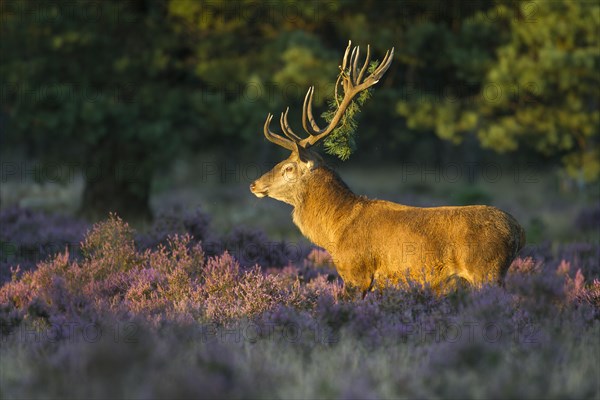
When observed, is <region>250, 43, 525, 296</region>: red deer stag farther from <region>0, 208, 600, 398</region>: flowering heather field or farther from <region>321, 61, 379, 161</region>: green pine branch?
<region>0, 208, 600, 398</region>: flowering heather field

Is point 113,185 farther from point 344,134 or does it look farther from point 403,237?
point 403,237

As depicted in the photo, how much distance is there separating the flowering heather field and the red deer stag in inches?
9.8

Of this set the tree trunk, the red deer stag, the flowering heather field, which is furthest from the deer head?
the tree trunk

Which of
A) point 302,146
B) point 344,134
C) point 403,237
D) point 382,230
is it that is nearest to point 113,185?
point 302,146

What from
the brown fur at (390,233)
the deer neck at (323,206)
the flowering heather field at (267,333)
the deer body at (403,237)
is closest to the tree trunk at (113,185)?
the flowering heather field at (267,333)

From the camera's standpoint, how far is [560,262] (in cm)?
1066

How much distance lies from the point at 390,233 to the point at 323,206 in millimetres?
972

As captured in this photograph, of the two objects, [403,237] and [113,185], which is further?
[113,185]

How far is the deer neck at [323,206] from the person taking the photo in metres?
8.13

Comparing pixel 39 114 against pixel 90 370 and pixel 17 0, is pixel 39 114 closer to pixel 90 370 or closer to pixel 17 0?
pixel 17 0

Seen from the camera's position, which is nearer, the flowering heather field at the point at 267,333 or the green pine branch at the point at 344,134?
the flowering heather field at the point at 267,333

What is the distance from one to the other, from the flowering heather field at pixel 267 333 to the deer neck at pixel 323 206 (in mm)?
582

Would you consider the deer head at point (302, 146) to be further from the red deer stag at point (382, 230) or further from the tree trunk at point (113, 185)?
the tree trunk at point (113, 185)

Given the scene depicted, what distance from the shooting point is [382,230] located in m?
7.66
